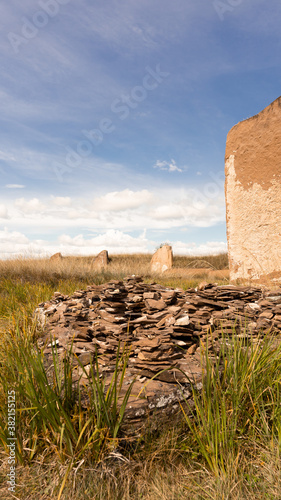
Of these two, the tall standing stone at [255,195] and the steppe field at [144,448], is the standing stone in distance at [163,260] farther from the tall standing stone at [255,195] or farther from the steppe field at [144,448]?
the steppe field at [144,448]

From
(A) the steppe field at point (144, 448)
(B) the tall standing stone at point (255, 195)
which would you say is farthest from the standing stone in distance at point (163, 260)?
(A) the steppe field at point (144, 448)

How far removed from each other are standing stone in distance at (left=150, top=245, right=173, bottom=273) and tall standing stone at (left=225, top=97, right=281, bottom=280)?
7.05m

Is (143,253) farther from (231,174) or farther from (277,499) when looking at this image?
(277,499)

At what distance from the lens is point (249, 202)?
17.9ft

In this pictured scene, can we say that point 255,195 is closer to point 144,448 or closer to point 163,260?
point 144,448

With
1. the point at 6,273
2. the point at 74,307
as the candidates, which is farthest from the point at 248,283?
the point at 6,273

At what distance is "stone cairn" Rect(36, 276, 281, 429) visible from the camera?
2268 millimetres

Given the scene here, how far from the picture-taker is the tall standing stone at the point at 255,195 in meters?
5.22

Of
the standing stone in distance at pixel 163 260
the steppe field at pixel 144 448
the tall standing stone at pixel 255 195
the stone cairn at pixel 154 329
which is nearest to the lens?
the steppe field at pixel 144 448

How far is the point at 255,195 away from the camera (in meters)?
5.38

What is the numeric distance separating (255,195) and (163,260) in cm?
780

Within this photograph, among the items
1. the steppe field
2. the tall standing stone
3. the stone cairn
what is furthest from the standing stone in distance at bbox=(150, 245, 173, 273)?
the steppe field

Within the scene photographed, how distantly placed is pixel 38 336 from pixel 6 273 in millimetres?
6133

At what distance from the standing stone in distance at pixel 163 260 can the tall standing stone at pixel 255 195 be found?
7051 mm
